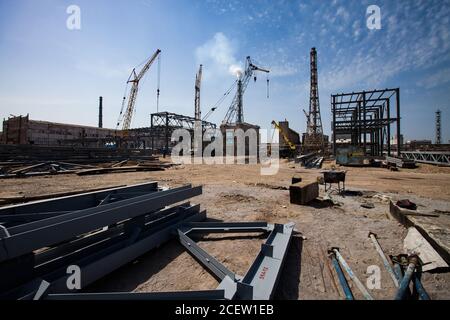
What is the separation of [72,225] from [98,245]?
2.54 feet

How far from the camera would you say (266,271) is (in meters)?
2.55

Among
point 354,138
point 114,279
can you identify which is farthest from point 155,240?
point 354,138

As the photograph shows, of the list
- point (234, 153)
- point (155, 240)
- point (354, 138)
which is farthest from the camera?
point (234, 153)

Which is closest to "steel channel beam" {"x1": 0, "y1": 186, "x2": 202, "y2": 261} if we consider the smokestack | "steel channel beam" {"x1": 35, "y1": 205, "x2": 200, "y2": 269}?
"steel channel beam" {"x1": 35, "y1": 205, "x2": 200, "y2": 269}

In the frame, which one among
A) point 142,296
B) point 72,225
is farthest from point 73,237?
point 142,296

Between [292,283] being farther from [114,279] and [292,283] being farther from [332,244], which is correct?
[114,279]

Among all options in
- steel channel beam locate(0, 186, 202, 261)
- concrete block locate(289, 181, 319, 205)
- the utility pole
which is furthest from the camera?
the utility pole

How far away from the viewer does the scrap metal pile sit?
2.03m

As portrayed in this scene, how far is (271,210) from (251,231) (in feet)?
5.60

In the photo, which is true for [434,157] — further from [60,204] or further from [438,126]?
[438,126]

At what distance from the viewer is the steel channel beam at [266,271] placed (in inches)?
84.2

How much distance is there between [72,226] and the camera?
7.90 feet

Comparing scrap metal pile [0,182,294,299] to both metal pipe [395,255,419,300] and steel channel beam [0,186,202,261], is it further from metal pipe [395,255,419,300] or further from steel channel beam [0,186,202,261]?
metal pipe [395,255,419,300]
